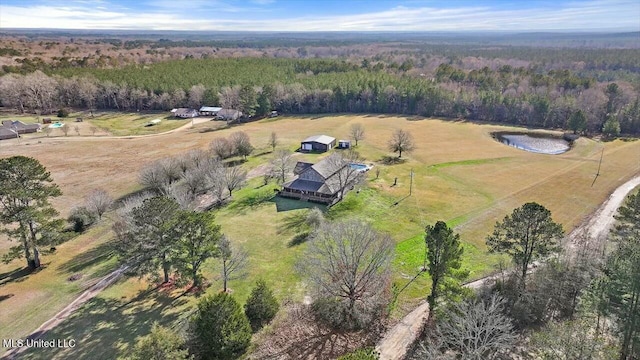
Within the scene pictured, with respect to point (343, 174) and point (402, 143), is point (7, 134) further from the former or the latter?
point (402, 143)

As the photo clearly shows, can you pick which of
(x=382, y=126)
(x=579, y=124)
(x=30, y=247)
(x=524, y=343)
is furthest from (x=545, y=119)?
(x=30, y=247)

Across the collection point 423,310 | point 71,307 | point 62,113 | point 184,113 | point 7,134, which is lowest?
point 423,310

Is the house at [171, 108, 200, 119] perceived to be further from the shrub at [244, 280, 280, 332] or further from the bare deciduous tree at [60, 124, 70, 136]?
the shrub at [244, 280, 280, 332]

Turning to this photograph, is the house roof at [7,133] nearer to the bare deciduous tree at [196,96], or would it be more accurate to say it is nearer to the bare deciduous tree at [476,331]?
the bare deciduous tree at [196,96]

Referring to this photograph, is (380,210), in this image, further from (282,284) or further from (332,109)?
(332,109)

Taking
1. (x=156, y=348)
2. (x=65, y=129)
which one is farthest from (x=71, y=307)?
(x=65, y=129)

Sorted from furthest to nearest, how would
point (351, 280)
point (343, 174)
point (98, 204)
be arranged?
1. point (343, 174)
2. point (98, 204)
3. point (351, 280)
